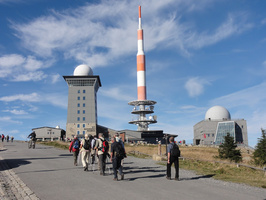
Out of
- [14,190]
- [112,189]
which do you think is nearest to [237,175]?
[112,189]

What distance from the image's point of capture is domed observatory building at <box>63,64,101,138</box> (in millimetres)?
81062

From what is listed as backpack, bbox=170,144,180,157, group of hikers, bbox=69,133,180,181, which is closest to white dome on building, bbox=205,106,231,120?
group of hikers, bbox=69,133,180,181

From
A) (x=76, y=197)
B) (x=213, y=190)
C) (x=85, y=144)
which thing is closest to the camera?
(x=76, y=197)

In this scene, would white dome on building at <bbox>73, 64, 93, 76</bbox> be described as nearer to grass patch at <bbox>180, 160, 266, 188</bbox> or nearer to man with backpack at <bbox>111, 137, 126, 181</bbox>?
grass patch at <bbox>180, 160, 266, 188</bbox>

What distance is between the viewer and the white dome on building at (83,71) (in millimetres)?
86625

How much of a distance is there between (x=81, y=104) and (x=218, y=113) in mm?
Answer: 49712

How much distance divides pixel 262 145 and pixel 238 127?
64519 millimetres

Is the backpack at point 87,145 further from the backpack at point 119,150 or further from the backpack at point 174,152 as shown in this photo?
the backpack at point 174,152

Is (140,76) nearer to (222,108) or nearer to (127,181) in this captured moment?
(222,108)

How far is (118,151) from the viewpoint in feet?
33.4

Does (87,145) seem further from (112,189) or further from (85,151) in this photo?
(112,189)

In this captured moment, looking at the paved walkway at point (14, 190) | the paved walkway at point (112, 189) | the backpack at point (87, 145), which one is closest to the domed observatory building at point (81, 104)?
the backpack at point (87, 145)

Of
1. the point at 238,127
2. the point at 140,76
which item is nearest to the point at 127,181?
the point at 140,76

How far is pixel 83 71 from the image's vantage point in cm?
8669
